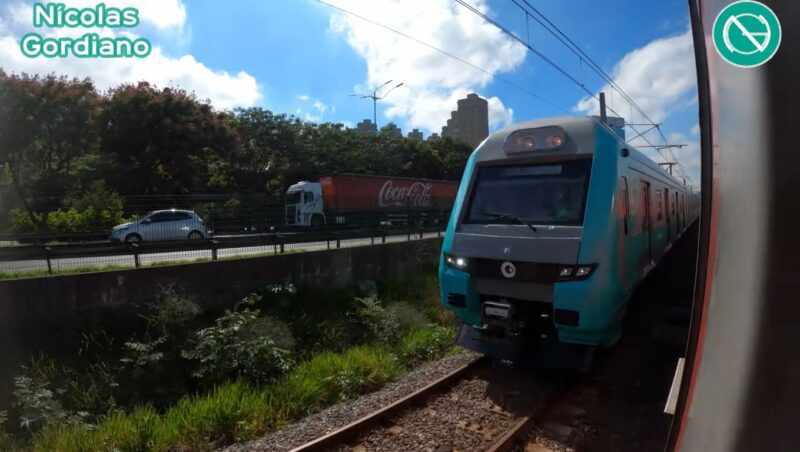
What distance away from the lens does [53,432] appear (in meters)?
5.25

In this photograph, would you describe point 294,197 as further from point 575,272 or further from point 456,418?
point 575,272

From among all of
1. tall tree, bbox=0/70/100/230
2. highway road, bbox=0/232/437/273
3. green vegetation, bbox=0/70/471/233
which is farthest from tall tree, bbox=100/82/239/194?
highway road, bbox=0/232/437/273

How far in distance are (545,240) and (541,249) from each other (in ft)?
0.36

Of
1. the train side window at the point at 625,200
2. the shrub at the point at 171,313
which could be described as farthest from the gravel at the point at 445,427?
the shrub at the point at 171,313

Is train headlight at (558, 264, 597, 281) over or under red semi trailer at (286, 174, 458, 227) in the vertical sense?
under

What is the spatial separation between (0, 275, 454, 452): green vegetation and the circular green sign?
16.9 feet

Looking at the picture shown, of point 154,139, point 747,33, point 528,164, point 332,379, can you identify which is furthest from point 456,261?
point 154,139

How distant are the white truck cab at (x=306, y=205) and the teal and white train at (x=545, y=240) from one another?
21613 mm

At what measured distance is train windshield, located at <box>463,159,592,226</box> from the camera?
4770mm

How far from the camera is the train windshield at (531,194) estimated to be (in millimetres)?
4770

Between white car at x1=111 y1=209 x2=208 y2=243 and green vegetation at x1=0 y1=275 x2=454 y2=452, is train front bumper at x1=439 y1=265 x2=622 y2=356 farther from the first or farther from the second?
white car at x1=111 y1=209 x2=208 y2=243

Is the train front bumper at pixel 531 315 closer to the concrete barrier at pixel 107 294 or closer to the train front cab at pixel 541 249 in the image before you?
the train front cab at pixel 541 249

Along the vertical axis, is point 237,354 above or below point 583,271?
below

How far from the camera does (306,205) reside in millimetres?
26312
